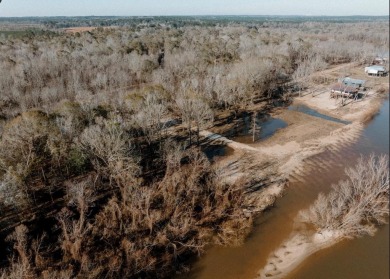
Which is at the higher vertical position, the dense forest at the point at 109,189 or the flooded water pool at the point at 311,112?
the dense forest at the point at 109,189

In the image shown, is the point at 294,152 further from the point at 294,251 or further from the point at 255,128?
the point at 294,251

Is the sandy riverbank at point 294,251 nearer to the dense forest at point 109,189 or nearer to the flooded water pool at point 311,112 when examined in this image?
the dense forest at point 109,189

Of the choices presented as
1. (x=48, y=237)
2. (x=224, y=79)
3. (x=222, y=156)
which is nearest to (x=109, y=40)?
(x=224, y=79)

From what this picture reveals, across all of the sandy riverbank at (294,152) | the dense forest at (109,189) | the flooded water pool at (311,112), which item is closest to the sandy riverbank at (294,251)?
the sandy riverbank at (294,152)

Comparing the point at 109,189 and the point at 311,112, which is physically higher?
the point at 109,189

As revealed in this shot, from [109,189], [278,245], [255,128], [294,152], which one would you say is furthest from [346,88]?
[109,189]

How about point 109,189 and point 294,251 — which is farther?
point 109,189

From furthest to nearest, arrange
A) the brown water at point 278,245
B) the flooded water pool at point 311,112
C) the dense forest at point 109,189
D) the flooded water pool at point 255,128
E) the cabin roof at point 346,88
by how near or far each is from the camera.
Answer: the cabin roof at point 346,88 < the flooded water pool at point 311,112 < the flooded water pool at point 255,128 < the brown water at point 278,245 < the dense forest at point 109,189

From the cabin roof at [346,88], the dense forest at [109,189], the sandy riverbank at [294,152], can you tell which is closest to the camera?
the dense forest at [109,189]

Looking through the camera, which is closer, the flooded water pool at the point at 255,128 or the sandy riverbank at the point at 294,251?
the sandy riverbank at the point at 294,251

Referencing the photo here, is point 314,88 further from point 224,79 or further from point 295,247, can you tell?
point 295,247

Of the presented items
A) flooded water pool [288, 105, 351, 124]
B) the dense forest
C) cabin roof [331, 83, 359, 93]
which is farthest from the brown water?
cabin roof [331, 83, 359, 93]
